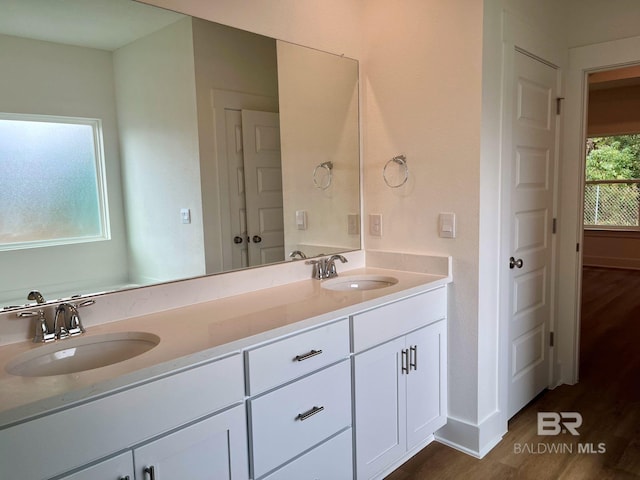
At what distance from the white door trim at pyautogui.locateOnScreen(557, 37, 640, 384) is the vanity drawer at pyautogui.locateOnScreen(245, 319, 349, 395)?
1907mm

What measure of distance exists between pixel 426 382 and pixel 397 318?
0.44 meters

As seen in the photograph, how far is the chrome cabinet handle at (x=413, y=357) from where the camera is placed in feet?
7.12

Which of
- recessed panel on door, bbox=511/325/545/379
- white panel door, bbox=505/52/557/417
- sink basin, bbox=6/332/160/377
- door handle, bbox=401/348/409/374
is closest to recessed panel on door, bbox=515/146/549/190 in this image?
white panel door, bbox=505/52/557/417

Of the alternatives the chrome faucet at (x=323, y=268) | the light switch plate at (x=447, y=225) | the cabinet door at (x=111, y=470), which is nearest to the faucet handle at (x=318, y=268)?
the chrome faucet at (x=323, y=268)

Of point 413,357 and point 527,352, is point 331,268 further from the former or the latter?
point 527,352

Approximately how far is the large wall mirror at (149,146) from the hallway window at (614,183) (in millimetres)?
6345

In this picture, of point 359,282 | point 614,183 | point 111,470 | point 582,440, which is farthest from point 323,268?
point 614,183

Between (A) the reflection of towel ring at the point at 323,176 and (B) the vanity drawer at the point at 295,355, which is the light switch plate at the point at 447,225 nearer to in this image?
(A) the reflection of towel ring at the point at 323,176

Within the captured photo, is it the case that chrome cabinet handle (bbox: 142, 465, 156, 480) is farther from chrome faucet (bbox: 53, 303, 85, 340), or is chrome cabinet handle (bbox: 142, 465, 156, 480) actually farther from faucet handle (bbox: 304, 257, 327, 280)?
faucet handle (bbox: 304, 257, 327, 280)

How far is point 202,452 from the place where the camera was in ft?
4.49

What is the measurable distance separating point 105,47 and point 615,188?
788cm

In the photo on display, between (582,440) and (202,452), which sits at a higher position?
(202,452)

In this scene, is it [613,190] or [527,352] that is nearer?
[527,352]

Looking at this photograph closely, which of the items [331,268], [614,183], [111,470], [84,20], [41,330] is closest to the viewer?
[111,470]
